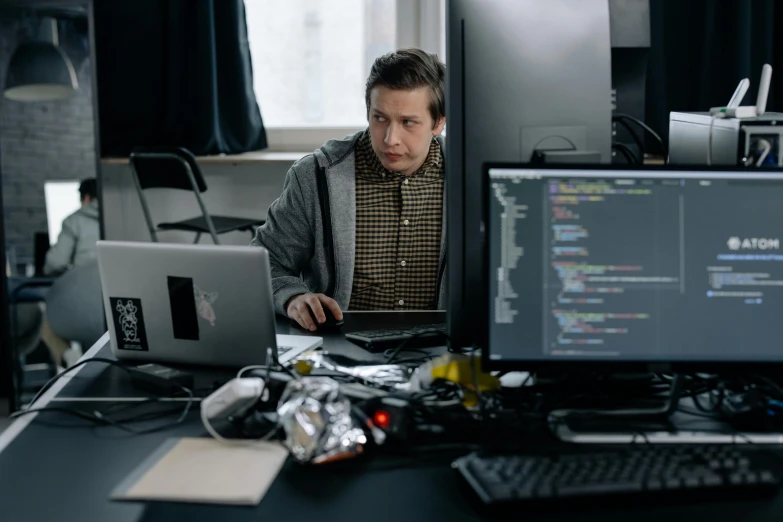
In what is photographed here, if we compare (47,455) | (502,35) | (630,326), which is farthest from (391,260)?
(47,455)

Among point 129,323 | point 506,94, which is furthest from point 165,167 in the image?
point 506,94

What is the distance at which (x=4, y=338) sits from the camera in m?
3.23

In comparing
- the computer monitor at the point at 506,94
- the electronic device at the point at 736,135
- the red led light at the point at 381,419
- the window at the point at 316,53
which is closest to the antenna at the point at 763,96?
the electronic device at the point at 736,135

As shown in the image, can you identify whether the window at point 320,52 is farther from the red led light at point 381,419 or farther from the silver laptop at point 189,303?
the red led light at point 381,419

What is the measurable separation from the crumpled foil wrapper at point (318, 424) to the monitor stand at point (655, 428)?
0.28 m

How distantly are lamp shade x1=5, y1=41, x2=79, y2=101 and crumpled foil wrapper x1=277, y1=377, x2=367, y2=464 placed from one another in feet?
8.85

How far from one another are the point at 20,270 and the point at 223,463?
8.38 ft

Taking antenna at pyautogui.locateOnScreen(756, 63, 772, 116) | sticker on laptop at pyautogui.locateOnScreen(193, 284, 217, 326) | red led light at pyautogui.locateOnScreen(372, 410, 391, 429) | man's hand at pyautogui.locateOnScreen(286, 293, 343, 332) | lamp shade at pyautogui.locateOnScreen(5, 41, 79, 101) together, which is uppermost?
lamp shade at pyautogui.locateOnScreen(5, 41, 79, 101)

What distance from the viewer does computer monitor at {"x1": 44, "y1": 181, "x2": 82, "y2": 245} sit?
3309 millimetres

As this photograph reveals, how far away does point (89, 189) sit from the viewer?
11.1 feet

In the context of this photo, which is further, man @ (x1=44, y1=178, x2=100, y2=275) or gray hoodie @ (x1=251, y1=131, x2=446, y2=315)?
man @ (x1=44, y1=178, x2=100, y2=275)

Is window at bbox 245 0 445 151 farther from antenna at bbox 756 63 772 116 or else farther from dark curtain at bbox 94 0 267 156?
antenna at bbox 756 63 772 116

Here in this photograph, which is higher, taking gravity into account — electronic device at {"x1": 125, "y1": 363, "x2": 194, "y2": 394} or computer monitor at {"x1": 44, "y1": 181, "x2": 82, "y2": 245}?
computer monitor at {"x1": 44, "y1": 181, "x2": 82, "y2": 245}

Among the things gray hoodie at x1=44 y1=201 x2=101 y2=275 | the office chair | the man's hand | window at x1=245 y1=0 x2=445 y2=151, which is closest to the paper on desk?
the man's hand
